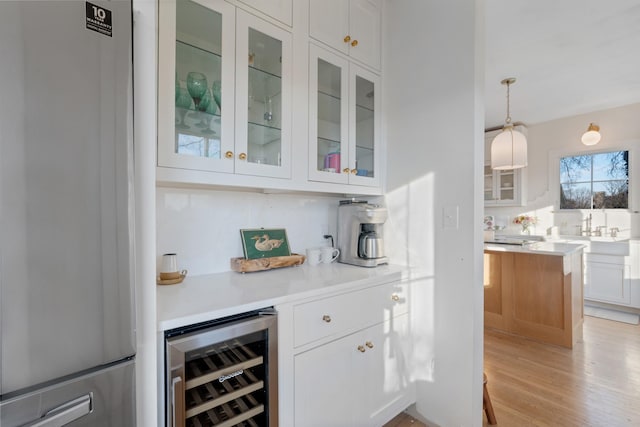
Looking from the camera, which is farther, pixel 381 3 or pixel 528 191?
pixel 528 191

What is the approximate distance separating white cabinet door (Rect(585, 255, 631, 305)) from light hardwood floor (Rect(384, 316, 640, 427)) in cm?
79

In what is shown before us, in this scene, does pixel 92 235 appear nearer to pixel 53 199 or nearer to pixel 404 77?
pixel 53 199

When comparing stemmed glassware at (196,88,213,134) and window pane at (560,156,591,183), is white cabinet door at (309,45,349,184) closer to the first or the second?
stemmed glassware at (196,88,213,134)

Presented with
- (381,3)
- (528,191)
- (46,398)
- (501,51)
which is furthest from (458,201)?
(528,191)

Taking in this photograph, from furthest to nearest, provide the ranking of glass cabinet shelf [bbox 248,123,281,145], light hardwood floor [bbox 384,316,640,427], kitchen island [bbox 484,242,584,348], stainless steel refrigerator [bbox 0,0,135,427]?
kitchen island [bbox 484,242,584,348] → light hardwood floor [bbox 384,316,640,427] → glass cabinet shelf [bbox 248,123,281,145] → stainless steel refrigerator [bbox 0,0,135,427]

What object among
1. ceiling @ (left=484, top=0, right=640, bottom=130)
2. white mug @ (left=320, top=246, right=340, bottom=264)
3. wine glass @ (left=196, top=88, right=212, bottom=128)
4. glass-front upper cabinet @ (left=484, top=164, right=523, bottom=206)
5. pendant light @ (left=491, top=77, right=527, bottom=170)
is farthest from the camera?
glass-front upper cabinet @ (left=484, top=164, right=523, bottom=206)

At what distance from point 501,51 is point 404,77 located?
140 cm

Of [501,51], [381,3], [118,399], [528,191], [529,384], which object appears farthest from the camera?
[528,191]

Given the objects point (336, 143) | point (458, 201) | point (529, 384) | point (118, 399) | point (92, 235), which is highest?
point (336, 143)

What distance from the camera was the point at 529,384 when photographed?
203cm

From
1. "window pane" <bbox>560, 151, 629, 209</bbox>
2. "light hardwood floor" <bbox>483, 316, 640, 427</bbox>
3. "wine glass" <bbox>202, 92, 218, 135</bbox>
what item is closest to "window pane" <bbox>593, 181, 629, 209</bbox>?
"window pane" <bbox>560, 151, 629, 209</bbox>

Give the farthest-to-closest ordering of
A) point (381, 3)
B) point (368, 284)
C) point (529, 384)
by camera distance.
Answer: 1. point (529, 384)
2. point (381, 3)
3. point (368, 284)

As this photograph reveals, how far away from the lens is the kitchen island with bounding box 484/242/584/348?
255 cm

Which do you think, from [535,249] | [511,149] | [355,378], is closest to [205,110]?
[355,378]
